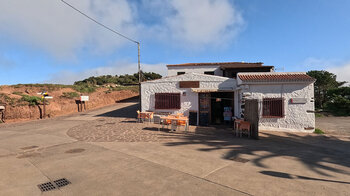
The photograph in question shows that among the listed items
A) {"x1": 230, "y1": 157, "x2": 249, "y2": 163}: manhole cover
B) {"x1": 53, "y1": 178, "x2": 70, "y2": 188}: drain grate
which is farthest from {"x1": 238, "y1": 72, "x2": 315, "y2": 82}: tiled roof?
{"x1": 53, "y1": 178, "x2": 70, "y2": 188}: drain grate

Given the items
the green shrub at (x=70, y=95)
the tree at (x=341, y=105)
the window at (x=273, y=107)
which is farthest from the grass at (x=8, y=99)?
the tree at (x=341, y=105)

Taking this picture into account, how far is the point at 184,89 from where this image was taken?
13.1 metres

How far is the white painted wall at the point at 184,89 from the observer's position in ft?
41.5

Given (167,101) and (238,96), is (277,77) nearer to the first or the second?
(238,96)

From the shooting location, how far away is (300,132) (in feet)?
35.8

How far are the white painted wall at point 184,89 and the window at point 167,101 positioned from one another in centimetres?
29

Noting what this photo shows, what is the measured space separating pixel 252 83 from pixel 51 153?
34.2 ft

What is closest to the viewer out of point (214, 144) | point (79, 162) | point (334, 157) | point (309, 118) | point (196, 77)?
point (79, 162)

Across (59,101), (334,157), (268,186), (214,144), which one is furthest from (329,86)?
(59,101)

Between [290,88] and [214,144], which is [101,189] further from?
[290,88]

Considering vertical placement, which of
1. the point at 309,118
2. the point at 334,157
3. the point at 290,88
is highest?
the point at 290,88

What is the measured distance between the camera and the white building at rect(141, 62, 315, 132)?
1085 cm

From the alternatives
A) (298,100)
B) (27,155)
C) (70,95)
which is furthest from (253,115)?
(70,95)

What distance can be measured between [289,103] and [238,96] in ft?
9.52
